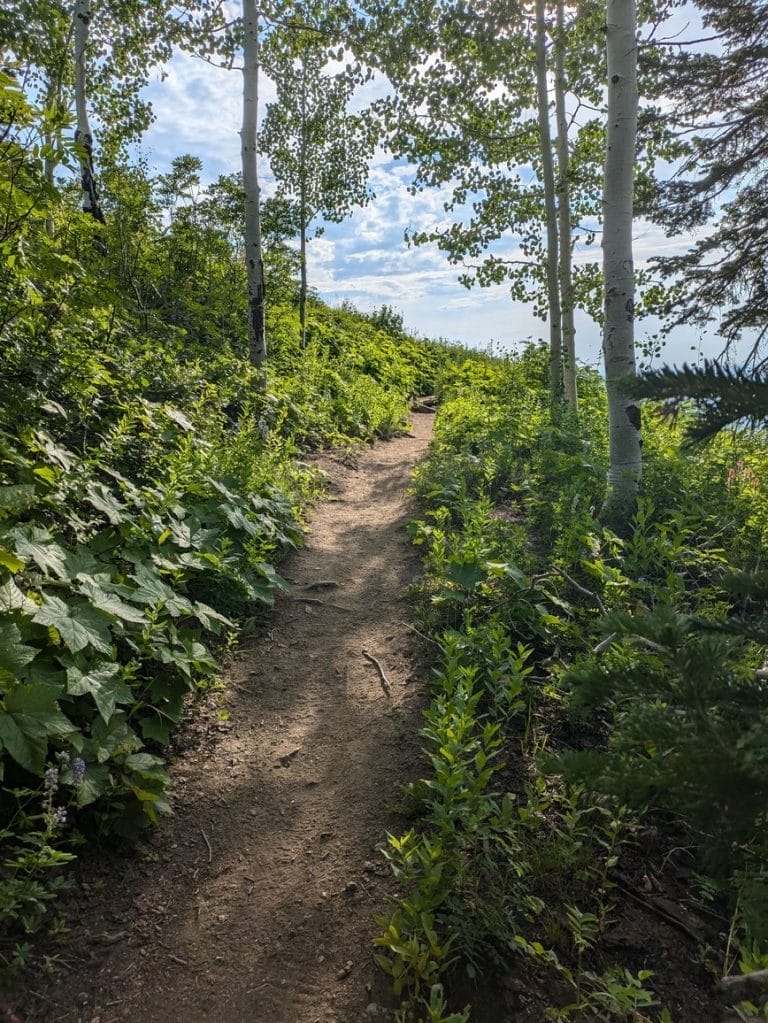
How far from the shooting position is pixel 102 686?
285cm

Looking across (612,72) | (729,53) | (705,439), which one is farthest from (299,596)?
(729,53)

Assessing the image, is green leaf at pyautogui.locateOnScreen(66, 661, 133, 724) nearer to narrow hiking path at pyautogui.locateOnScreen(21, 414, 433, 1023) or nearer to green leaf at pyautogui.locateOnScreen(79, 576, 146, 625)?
green leaf at pyautogui.locateOnScreen(79, 576, 146, 625)

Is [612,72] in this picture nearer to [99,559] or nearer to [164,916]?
[99,559]

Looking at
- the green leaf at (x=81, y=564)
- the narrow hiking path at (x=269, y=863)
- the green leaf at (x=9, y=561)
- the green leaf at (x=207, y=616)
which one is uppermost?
the green leaf at (x=9, y=561)

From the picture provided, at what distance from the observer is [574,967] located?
224cm

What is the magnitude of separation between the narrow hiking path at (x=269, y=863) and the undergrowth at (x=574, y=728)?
0.23 m

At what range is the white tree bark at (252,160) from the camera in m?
8.27

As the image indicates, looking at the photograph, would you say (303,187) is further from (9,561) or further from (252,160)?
(9,561)

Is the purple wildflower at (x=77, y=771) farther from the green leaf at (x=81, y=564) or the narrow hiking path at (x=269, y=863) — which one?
the green leaf at (x=81, y=564)

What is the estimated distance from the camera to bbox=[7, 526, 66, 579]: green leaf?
9.53 ft

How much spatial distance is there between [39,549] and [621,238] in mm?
5612

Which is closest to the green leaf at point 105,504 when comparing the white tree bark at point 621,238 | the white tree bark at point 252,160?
the white tree bark at point 621,238

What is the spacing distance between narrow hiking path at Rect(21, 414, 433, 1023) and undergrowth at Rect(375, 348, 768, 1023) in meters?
0.23

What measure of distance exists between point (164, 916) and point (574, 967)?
5.71 feet
